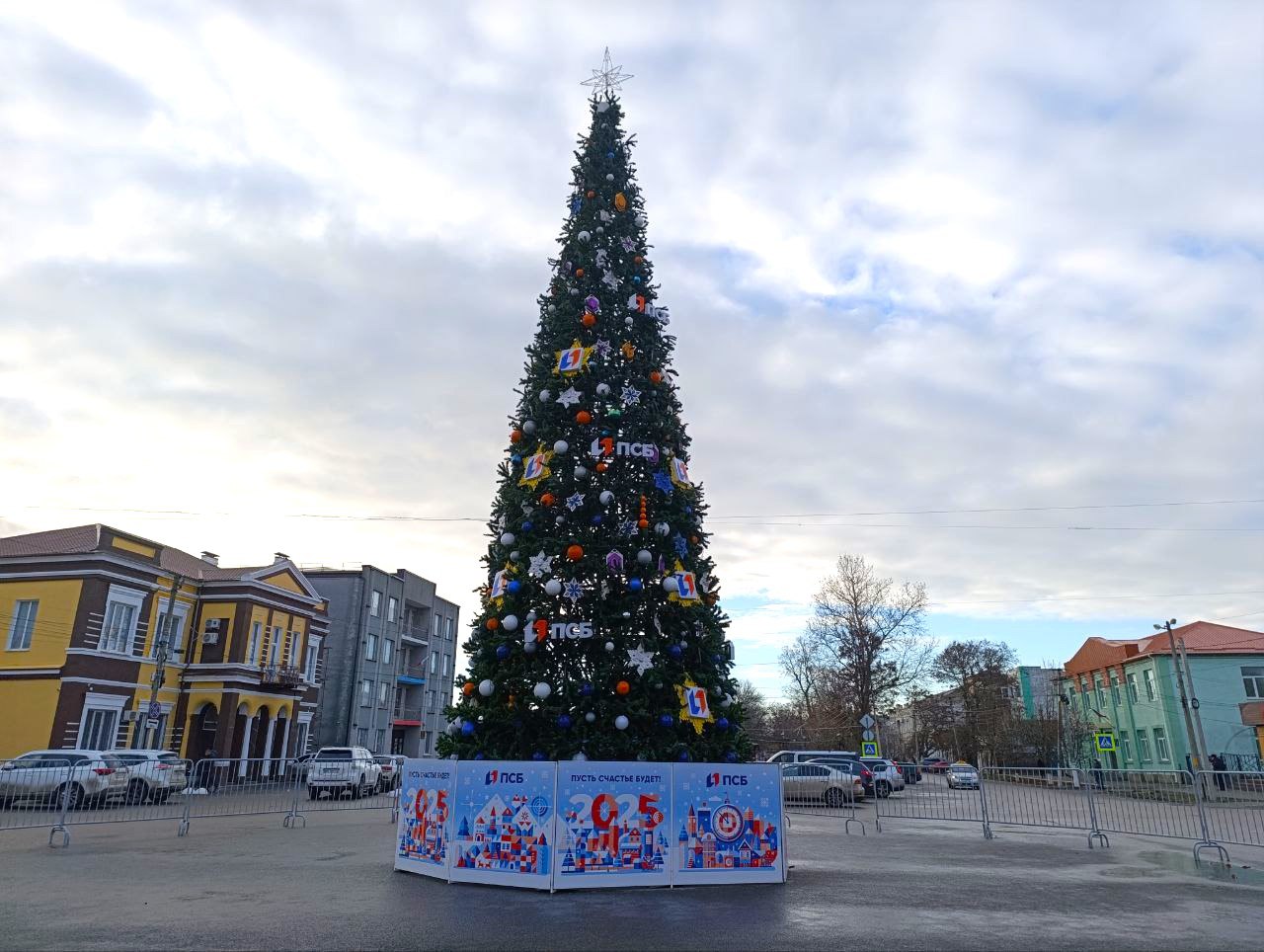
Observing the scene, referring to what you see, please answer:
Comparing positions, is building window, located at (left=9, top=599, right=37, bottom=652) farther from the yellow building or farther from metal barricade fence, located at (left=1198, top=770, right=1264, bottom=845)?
metal barricade fence, located at (left=1198, top=770, right=1264, bottom=845)

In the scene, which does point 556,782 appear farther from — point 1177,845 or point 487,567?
point 1177,845

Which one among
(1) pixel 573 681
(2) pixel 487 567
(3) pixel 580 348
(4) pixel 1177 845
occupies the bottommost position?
(4) pixel 1177 845

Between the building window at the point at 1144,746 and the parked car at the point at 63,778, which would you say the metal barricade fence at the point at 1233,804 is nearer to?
the parked car at the point at 63,778

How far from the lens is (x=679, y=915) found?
761 centimetres

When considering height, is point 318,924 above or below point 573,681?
below

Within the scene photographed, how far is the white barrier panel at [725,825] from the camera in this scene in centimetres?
927

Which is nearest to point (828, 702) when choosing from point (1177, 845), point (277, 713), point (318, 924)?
point (277, 713)

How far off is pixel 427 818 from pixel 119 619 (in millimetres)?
28002

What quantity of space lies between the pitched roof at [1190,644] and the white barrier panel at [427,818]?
50936 millimetres

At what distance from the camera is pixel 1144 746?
5156 centimetres

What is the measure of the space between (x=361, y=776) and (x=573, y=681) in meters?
20.6

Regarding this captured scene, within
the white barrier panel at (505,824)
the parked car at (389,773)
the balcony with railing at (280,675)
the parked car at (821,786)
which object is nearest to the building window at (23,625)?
the balcony with railing at (280,675)

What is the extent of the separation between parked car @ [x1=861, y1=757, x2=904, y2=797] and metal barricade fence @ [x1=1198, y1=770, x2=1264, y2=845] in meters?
12.6

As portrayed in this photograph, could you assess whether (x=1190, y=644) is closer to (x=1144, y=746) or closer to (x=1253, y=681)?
(x=1253, y=681)
